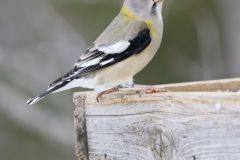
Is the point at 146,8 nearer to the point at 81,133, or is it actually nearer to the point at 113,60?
the point at 113,60

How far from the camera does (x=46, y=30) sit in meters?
9.60

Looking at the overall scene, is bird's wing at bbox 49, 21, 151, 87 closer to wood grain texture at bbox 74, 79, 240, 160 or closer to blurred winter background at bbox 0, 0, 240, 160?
wood grain texture at bbox 74, 79, 240, 160

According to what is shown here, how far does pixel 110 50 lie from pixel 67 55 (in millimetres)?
4309

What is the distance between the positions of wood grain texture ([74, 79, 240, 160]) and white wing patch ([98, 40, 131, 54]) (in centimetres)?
78

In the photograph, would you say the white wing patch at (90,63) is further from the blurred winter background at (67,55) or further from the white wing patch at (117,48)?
the blurred winter background at (67,55)

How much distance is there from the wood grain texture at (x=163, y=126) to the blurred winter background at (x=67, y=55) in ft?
15.1

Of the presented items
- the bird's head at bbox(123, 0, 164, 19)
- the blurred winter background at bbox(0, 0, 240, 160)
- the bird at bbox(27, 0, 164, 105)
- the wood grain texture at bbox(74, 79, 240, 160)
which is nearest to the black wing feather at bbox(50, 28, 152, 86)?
the bird at bbox(27, 0, 164, 105)

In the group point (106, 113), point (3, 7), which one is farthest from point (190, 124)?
point (3, 7)

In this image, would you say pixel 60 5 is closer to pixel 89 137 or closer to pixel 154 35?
pixel 154 35

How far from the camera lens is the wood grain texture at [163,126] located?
326 centimetres

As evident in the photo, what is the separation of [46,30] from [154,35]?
15.3ft

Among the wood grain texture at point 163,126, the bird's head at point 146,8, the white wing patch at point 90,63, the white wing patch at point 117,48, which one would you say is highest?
the bird's head at point 146,8

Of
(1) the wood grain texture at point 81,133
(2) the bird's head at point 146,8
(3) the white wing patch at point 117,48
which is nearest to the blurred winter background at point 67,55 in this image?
(2) the bird's head at point 146,8

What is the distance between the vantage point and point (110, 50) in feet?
16.2
